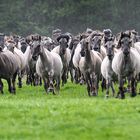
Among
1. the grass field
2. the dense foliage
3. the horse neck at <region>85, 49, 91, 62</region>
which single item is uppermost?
the dense foliage

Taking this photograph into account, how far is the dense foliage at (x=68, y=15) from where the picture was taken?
75.6 metres

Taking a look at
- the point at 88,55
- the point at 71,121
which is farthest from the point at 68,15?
the point at 71,121

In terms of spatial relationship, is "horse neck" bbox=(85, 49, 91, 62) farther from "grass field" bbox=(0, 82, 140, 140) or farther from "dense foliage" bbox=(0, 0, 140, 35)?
"dense foliage" bbox=(0, 0, 140, 35)

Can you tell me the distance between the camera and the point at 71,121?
14391mm

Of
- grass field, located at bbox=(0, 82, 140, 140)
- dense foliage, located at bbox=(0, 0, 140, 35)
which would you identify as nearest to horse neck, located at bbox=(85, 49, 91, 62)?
grass field, located at bbox=(0, 82, 140, 140)

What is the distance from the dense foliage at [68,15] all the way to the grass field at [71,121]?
57985mm

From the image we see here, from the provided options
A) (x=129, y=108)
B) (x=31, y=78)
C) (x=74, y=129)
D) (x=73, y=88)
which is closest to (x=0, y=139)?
(x=74, y=129)

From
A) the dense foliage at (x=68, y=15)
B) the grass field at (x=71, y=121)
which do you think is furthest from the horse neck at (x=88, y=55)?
the dense foliage at (x=68, y=15)

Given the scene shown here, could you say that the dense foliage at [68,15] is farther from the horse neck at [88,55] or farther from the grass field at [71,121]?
the grass field at [71,121]

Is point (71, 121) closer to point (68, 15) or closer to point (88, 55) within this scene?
point (88, 55)

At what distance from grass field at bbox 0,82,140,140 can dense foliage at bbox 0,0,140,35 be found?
58.0m

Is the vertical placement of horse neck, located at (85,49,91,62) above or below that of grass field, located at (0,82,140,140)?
above

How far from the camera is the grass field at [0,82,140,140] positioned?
505 inches

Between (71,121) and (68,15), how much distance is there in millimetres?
63417
